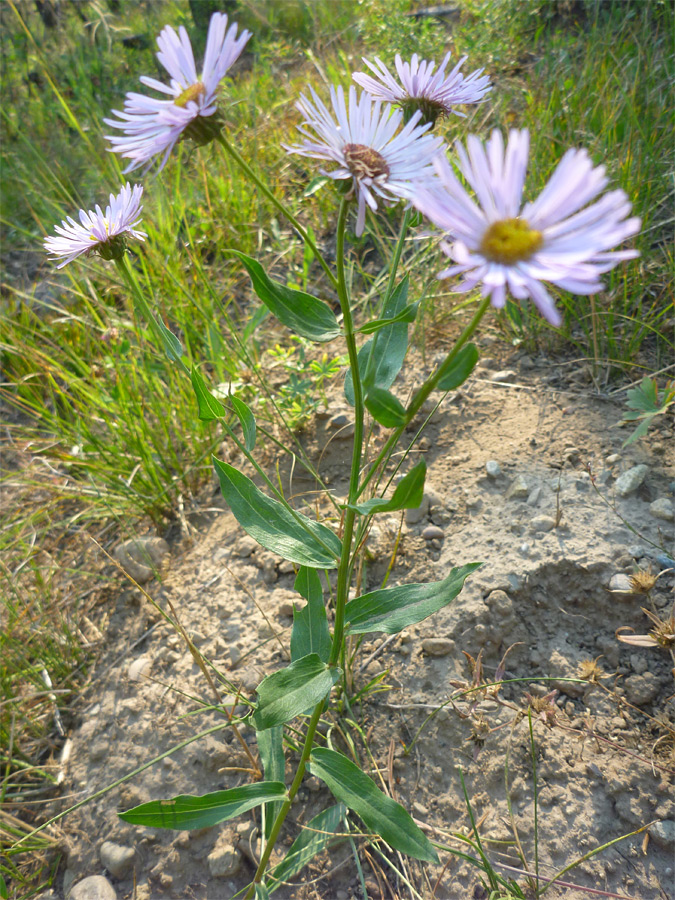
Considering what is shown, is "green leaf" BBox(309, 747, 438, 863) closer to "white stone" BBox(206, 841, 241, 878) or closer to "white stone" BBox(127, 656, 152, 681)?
"white stone" BBox(206, 841, 241, 878)

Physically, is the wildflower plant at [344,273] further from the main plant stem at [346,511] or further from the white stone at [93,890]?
the white stone at [93,890]

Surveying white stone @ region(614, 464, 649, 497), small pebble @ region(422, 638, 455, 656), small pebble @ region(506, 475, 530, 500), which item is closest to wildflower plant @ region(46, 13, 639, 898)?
small pebble @ region(422, 638, 455, 656)

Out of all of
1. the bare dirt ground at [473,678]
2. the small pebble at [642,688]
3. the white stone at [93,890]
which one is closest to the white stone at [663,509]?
the bare dirt ground at [473,678]

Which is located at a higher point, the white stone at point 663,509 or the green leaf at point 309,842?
the white stone at point 663,509

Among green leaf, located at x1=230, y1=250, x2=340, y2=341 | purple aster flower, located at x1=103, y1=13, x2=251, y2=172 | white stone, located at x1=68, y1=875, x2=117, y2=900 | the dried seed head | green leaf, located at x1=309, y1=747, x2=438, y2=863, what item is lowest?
white stone, located at x1=68, y1=875, x2=117, y2=900

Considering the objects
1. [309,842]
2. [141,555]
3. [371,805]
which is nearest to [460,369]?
[371,805]

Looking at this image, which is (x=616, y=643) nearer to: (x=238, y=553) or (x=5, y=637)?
(x=238, y=553)

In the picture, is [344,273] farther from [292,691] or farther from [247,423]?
[292,691]
